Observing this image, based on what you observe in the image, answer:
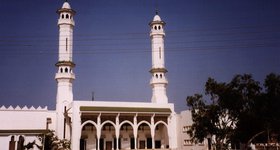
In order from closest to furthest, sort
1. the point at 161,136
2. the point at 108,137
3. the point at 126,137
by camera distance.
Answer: the point at 108,137 < the point at 126,137 < the point at 161,136

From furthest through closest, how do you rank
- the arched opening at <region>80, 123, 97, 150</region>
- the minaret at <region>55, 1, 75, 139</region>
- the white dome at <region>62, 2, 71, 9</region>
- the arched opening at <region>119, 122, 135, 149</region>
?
the white dome at <region>62, 2, 71, 9</region> → the arched opening at <region>119, 122, 135, 149</region> → the minaret at <region>55, 1, 75, 139</region> → the arched opening at <region>80, 123, 97, 150</region>

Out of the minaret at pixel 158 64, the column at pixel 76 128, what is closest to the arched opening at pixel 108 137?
the column at pixel 76 128

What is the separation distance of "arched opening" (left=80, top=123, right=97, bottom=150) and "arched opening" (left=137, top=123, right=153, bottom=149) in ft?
21.4

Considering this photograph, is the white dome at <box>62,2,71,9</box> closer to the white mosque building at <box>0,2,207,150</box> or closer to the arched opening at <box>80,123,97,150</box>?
the white mosque building at <box>0,2,207,150</box>

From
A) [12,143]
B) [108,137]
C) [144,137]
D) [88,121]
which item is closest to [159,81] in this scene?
[144,137]

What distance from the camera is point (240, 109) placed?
116ft

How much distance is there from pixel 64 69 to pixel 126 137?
41.8 feet

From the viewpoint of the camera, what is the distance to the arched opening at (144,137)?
47.3 metres

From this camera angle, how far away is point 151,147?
4750 centimetres

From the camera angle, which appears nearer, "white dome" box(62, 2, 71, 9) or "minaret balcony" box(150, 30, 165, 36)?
"white dome" box(62, 2, 71, 9)

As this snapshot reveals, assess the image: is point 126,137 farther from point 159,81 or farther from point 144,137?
point 159,81

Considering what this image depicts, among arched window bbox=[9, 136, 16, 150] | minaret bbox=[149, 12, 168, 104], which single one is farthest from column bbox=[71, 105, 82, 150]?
minaret bbox=[149, 12, 168, 104]

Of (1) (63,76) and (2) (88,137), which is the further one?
(1) (63,76)

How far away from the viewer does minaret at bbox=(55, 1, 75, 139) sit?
44237mm
